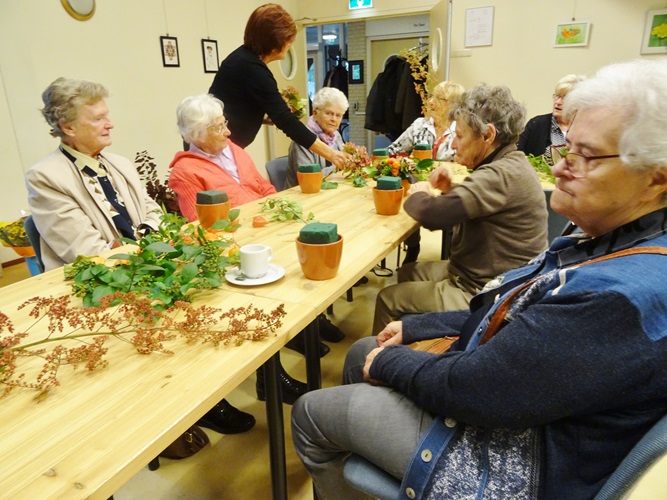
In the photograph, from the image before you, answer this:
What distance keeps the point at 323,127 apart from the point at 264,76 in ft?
2.20

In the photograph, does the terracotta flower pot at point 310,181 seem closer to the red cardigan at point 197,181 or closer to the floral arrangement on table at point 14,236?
the red cardigan at point 197,181

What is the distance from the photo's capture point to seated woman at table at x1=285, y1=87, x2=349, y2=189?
9.64 ft

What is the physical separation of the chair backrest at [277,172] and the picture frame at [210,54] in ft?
7.91

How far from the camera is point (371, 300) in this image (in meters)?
3.13

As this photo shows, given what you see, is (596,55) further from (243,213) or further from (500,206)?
(243,213)

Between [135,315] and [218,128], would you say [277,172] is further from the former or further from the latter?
[135,315]

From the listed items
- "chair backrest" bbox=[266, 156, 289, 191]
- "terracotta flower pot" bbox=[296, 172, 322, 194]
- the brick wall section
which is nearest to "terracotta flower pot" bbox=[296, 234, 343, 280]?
"terracotta flower pot" bbox=[296, 172, 322, 194]

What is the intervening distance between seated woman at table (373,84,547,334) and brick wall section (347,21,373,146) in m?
6.24

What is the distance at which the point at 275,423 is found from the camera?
1.25 metres

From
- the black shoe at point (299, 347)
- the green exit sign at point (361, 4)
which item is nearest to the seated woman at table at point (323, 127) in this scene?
the black shoe at point (299, 347)

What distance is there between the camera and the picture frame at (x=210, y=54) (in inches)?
191

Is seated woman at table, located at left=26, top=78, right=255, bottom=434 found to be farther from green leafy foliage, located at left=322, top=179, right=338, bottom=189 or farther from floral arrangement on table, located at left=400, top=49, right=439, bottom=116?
floral arrangement on table, located at left=400, top=49, right=439, bottom=116

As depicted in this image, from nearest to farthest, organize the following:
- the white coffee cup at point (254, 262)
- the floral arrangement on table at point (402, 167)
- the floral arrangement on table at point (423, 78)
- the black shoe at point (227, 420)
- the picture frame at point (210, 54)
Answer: the white coffee cup at point (254, 262)
the black shoe at point (227, 420)
the floral arrangement on table at point (402, 167)
the picture frame at point (210, 54)
the floral arrangement on table at point (423, 78)

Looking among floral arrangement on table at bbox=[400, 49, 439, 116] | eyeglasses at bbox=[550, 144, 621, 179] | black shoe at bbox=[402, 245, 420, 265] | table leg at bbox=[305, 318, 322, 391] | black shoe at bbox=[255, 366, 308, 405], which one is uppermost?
floral arrangement on table at bbox=[400, 49, 439, 116]
